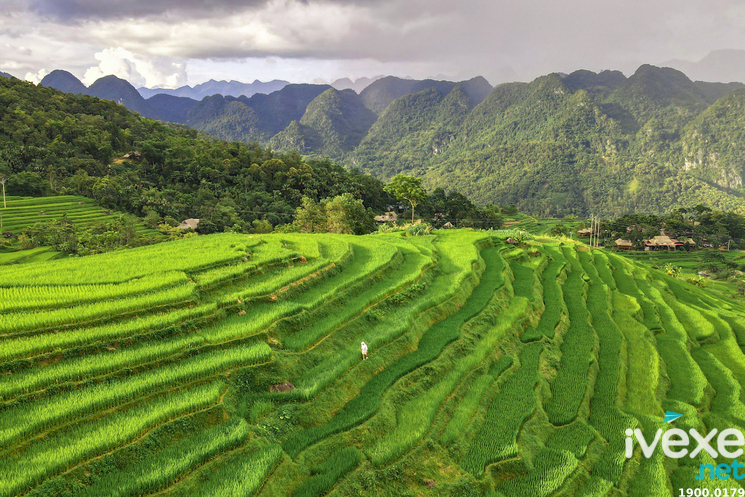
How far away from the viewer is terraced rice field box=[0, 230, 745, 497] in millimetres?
5465

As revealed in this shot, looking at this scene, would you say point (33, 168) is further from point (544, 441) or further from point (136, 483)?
point (544, 441)

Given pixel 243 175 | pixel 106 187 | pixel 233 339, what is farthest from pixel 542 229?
pixel 233 339

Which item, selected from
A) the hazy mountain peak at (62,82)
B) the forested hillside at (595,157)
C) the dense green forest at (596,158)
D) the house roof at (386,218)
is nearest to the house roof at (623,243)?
the house roof at (386,218)

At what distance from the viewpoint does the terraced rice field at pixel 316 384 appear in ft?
17.9

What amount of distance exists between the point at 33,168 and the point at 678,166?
652ft

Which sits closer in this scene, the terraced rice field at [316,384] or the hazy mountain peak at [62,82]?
the terraced rice field at [316,384]

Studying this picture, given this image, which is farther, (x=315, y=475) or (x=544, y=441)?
(x=544, y=441)

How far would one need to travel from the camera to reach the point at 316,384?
24.2 ft

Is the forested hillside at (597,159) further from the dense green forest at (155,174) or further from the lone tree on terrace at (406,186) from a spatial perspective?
the lone tree on terrace at (406,186)

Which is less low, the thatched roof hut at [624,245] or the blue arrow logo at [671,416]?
the blue arrow logo at [671,416]

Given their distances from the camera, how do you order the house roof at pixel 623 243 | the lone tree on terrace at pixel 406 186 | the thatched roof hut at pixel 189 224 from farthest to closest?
the house roof at pixel 623 243, the thatched roof hut at pixel 189 224, the lone tree on terrace at pixel 406 186

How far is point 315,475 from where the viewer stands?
19.0ft

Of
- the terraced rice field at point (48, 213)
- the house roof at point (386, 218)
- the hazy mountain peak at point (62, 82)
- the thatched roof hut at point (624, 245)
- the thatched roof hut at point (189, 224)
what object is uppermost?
the hazy mountain peak at point (62, 82)

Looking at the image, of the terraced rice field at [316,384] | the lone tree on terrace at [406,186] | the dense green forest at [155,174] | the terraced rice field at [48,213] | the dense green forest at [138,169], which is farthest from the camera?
the dense green forest at [138,169]
